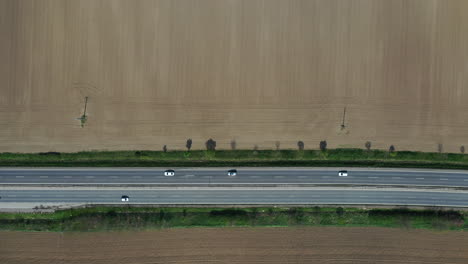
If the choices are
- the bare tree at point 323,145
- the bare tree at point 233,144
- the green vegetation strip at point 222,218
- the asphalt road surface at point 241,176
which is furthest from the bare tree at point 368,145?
the bare tree at point 233,144

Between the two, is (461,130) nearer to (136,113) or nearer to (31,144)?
(136,113)

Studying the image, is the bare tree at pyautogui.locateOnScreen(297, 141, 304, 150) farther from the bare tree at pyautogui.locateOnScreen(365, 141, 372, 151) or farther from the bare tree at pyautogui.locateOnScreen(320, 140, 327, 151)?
the bare tree at pyautogui.locateOnScreen(365, 141, 372, 151)

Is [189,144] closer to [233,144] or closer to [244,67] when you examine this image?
[233,144]

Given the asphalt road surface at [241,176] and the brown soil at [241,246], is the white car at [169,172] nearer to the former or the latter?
the asphalt road surface at [241,176]

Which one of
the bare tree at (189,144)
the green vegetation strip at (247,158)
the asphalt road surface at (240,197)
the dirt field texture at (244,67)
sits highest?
the dirt field texture at (244,67)

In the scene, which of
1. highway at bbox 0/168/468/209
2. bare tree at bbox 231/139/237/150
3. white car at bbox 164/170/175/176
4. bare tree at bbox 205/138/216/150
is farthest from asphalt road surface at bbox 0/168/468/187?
bare tree at bbox 231/139/237/150
